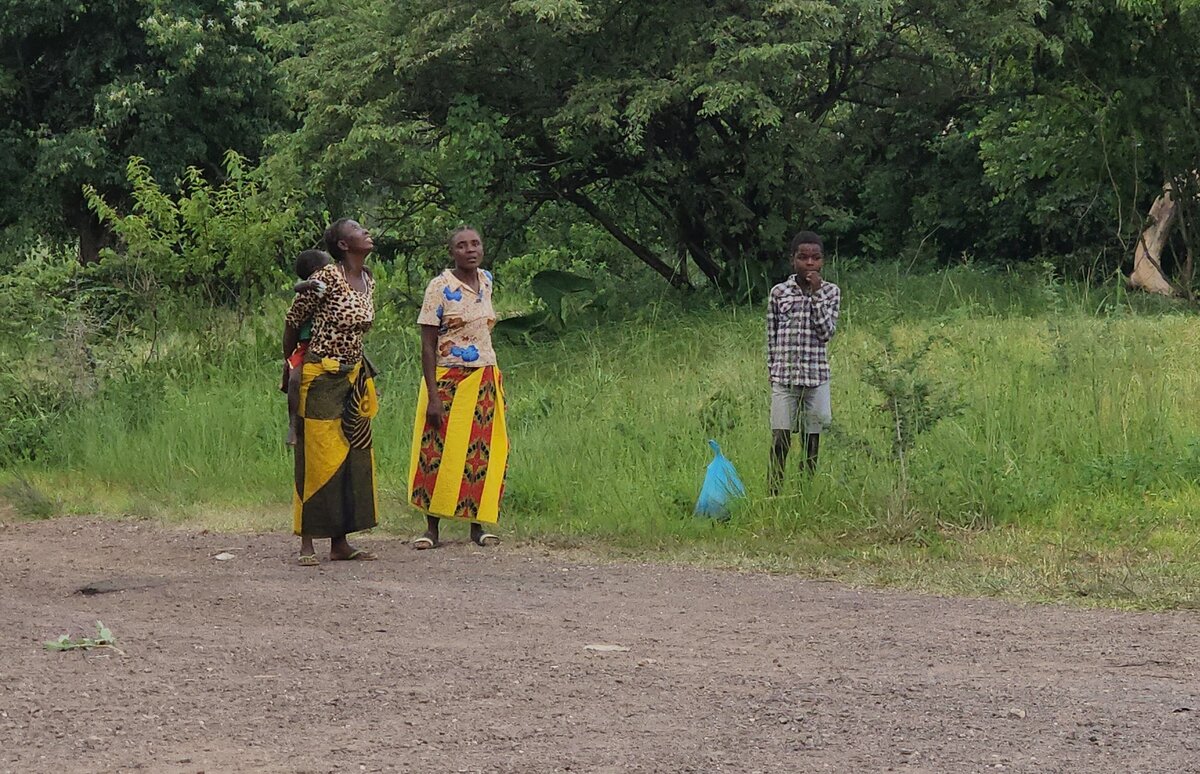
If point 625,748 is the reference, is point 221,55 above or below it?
above

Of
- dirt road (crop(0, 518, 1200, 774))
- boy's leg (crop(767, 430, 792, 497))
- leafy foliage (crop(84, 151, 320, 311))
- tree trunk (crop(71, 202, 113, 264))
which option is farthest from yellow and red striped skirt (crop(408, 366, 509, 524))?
tree trunk (crop(71, 202, 113, 264))

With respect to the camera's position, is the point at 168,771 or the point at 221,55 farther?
the point at 221,55

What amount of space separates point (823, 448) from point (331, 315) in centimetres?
276

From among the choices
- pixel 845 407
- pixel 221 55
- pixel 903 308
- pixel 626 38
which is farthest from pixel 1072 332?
pixel 221 55

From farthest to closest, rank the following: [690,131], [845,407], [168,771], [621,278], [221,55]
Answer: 1. [221,55]
2. [621,278]
3. [690,131]
4. [845,407]
5. [168,771]

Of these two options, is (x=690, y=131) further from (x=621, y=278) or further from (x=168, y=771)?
(x=168, y=771)

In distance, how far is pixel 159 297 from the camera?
14.6 meters

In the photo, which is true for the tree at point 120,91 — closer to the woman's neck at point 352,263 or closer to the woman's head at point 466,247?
the woman's head at point 466,247

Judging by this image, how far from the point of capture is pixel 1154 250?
18797 millimetres

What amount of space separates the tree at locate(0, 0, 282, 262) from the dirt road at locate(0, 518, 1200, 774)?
14348 mm

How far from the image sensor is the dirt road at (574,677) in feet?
14.1

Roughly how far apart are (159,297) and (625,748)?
11.2 m

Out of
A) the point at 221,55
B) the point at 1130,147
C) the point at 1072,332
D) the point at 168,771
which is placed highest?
the point at 221,55

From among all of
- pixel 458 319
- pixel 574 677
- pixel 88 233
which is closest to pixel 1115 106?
pixel 458 319
